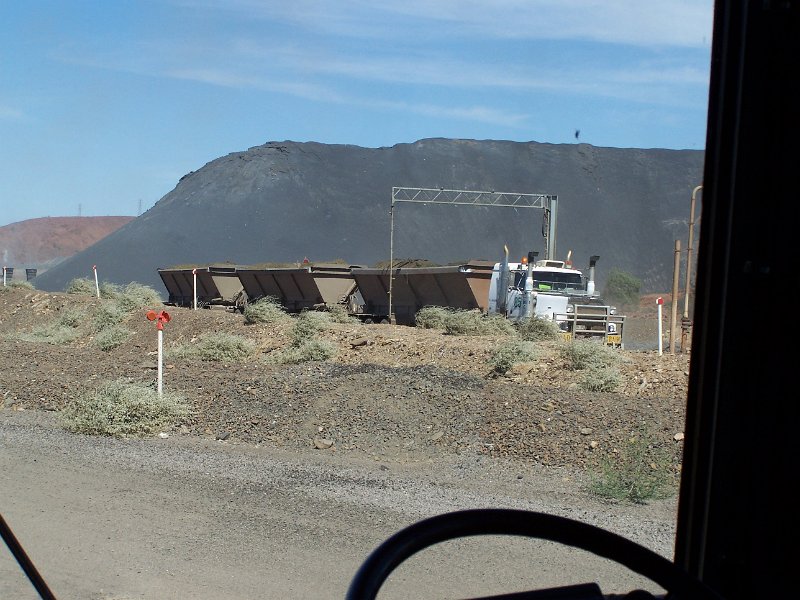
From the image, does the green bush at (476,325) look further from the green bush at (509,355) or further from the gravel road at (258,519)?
the gravel road at (258,519)

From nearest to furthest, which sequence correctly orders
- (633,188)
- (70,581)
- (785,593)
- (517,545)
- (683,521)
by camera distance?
1. (785,593)
2. (683,521)
3. (70,581)
4. (517,545)
5. (633,188)

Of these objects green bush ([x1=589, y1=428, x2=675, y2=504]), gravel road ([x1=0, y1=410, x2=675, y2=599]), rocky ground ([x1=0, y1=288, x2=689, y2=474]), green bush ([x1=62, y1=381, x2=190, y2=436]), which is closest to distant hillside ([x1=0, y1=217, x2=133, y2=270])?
rocky ground ([x1=0, y1=288, x2=689, y2=474])

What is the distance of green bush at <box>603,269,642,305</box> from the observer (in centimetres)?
7169

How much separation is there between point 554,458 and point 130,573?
6.08m

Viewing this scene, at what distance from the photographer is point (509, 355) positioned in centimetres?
1739

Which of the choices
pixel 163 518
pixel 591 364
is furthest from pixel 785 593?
pixel 591 364

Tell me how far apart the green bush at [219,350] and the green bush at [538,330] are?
22.9 ft

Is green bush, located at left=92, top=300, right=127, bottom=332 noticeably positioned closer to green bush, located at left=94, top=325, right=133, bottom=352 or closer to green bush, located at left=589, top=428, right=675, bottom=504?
green bush, located at left=94, top=325, right=133, bottom=352

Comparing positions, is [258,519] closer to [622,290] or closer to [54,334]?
[54,334]

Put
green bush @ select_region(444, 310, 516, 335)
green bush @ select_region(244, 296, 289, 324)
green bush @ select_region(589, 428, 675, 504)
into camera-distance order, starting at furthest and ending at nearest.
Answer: green bush @ select_region(244, 296, 289, 324)
green bush @ select_region(444, 310, 516, 335)
green bush @ select_region(589, 428, 675, 504)

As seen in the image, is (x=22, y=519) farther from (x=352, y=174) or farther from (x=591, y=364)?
(x=352, y=174)

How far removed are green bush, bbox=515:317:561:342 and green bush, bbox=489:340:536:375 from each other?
17.7 ft

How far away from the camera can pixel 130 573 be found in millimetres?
6160

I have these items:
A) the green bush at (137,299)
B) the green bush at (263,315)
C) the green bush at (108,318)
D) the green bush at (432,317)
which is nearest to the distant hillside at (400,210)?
the green bush at (137,299)
